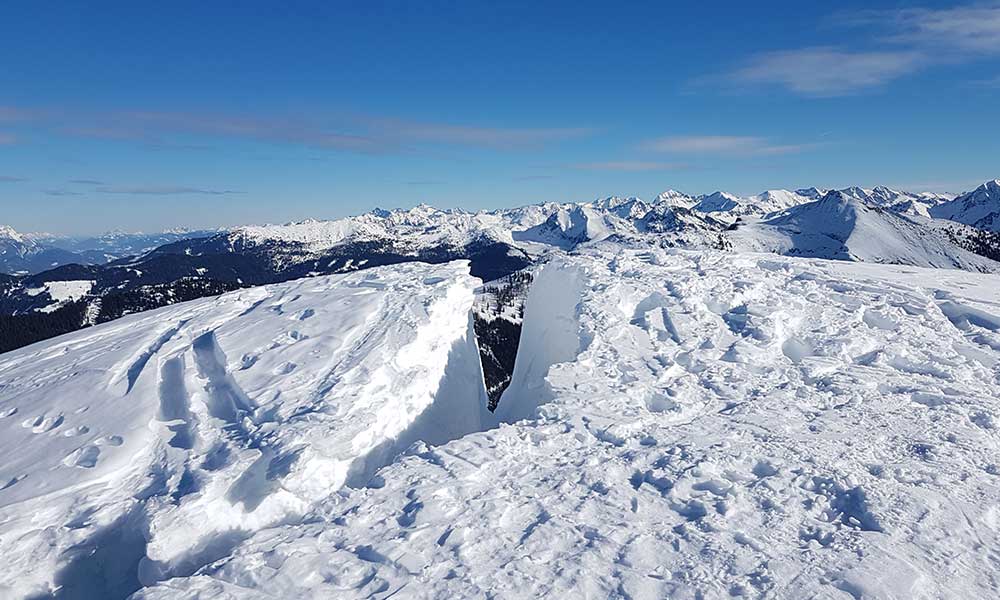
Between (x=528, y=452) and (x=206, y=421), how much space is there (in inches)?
280

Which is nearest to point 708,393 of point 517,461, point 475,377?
point 517,461

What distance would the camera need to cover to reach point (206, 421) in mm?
11266

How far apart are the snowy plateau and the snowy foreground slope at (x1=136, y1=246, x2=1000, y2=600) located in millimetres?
47

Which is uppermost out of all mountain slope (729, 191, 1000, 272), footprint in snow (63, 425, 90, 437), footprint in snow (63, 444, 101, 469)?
mountain slope (729, 191, 1000, 272)

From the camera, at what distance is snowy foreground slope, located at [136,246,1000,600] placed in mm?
6508

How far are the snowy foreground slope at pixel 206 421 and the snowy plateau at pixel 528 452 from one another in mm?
57

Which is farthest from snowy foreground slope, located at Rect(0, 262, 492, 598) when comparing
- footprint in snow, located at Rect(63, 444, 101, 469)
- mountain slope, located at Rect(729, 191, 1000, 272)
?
mountain slope, located at Rect(729, 191, 1000, 272)

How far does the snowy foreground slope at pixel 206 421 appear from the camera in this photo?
8.45 metres

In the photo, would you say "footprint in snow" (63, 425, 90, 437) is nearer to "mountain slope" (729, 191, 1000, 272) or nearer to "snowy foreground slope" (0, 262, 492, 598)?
"snowy foreground slope" (0, 262, 492, 598)

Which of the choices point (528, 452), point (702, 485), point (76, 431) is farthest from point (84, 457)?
point (702, 485)

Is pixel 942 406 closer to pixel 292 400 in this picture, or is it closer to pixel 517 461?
pixel 517 461

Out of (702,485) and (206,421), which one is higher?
(206,421)

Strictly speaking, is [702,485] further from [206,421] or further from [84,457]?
[84,457]

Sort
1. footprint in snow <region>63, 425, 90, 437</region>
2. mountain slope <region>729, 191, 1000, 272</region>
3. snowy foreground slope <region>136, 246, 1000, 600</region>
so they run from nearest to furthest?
snowy foreground slope <region>136, 246, 1000, 600</region> → footprint in snow <region>63, 425, 90, 437</region> → mountain slope <region>729, 191, 1000, 272</region>
